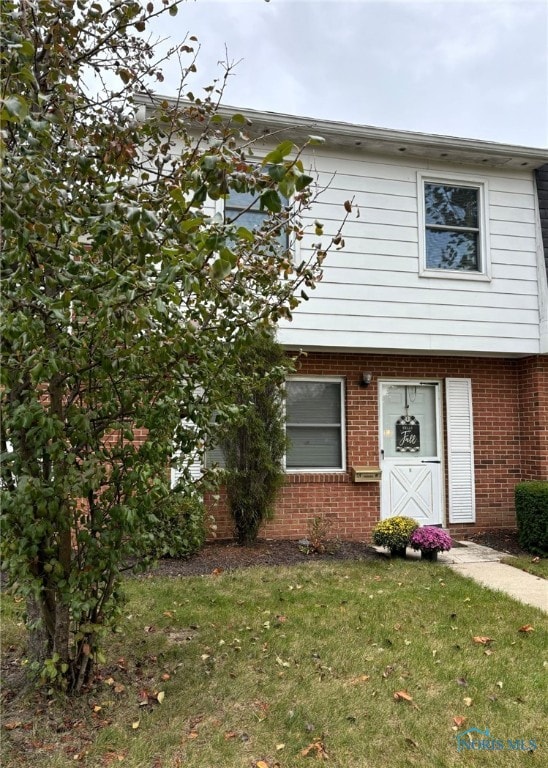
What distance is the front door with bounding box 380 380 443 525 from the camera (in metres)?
7.76

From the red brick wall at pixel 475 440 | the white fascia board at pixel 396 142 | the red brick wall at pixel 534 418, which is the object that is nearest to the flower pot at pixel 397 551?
the red brick wall at pixel 475 440

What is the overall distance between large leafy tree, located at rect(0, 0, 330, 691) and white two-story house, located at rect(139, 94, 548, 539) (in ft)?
13.3

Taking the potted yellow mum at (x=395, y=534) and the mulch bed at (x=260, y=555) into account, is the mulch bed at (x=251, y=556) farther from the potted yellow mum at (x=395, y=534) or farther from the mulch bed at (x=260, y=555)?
the potted yellow mum at (x=395, y=534)

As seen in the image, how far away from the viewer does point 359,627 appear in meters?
4.02

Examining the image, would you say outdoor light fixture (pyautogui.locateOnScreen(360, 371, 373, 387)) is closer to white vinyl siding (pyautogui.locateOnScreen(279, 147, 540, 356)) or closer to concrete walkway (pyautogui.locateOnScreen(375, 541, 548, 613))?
white vinyl siding (pyautogui.locateOnScreen(279, 147, 540, 356))

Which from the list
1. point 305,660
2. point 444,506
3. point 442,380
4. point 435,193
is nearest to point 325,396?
point 442,380

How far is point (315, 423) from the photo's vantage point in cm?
760

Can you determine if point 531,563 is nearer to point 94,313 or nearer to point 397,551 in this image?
point 397,551

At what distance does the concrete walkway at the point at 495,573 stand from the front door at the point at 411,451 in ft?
2.78

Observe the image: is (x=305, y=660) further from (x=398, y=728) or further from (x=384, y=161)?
(x=384, y=161)

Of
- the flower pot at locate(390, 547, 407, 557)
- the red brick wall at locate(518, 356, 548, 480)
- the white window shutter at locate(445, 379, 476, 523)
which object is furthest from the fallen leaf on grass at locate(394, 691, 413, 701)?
the red brick wall at locate(518, 356, 548, 480)

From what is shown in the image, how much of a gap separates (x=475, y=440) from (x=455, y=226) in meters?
3.20

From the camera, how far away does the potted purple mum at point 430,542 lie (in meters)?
6.13

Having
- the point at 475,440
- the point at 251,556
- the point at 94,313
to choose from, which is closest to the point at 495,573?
the point at 475,440
